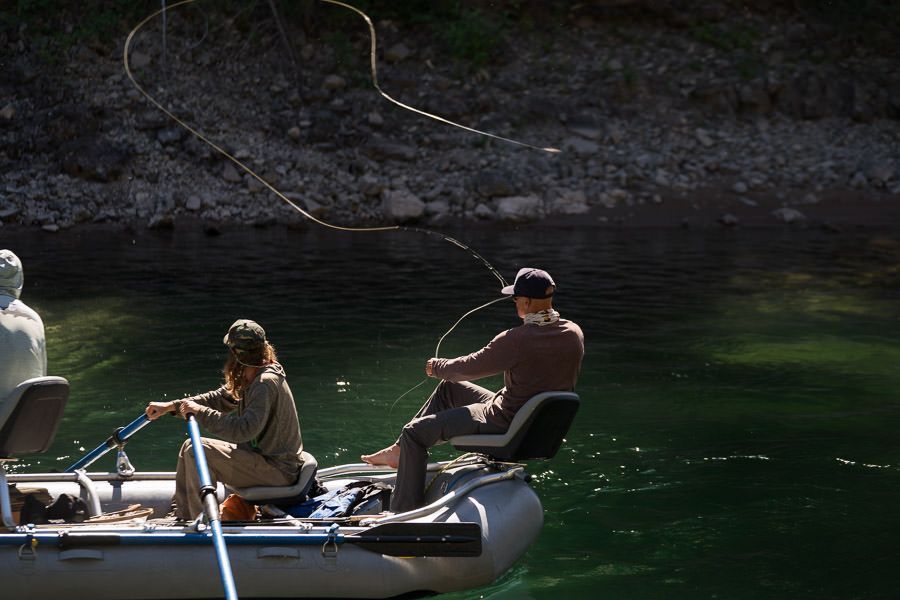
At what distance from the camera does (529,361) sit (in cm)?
595

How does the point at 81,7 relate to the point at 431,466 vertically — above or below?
above

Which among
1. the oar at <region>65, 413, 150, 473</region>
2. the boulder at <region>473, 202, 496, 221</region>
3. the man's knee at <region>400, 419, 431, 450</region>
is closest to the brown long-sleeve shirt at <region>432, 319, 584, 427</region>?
the man's knee at <region>400, 419, 431, 450</region>

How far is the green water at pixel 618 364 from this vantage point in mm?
6945

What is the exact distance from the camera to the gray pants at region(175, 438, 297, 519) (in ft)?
18.9

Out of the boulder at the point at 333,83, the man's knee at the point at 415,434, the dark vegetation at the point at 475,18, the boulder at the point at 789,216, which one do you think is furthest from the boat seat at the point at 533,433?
the dark vegetation at the point at 475,18

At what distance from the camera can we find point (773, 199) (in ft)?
69.3

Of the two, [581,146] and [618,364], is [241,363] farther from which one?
[581,146]

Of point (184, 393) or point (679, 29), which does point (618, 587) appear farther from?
point (679, 29)

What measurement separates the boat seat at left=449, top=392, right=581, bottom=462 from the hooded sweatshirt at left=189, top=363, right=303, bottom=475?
2.56 feet

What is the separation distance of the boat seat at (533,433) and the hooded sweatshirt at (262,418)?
779 millimetres

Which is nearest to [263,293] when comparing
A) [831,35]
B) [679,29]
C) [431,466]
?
[431,466]

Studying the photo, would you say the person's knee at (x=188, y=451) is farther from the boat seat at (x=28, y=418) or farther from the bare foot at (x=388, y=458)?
the bare foot at (x=388, y=458)

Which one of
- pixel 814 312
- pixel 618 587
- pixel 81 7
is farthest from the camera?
pixel 81 7

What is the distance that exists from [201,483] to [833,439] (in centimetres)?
512
